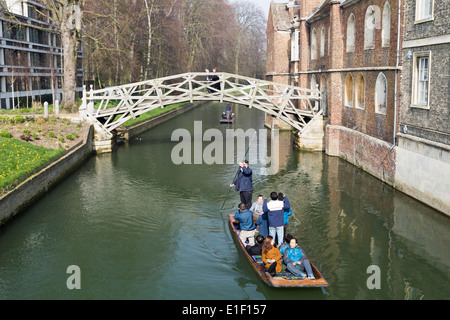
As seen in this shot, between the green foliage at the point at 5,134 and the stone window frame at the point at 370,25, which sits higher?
the stone window frame at the point at 370,25

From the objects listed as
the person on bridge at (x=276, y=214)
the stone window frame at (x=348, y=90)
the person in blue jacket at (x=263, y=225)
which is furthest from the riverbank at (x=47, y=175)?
the stone window frame at (x=348, y=90)

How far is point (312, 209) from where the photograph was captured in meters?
16.0

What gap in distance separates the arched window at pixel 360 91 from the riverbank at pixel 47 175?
39.8 feet

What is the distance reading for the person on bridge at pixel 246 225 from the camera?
39.3 feet

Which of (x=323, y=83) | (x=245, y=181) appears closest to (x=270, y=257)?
(x=245, y=181)

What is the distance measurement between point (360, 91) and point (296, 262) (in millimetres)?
14132

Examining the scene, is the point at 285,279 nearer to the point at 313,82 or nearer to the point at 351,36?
the point at 351,36

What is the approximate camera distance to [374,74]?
20.5 m

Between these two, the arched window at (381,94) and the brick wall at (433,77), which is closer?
the brick wall at (433,77)

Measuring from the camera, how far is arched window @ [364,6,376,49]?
68.2ft

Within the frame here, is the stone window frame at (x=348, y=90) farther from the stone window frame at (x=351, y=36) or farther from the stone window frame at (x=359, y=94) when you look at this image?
the stone window frame at (x=351, y=36)

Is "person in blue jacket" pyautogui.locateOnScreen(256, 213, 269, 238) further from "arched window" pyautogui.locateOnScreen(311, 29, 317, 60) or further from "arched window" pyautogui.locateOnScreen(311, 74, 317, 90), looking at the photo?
"arched window" pyautogui.locateOnScreen(311, 29, 317, 60)
